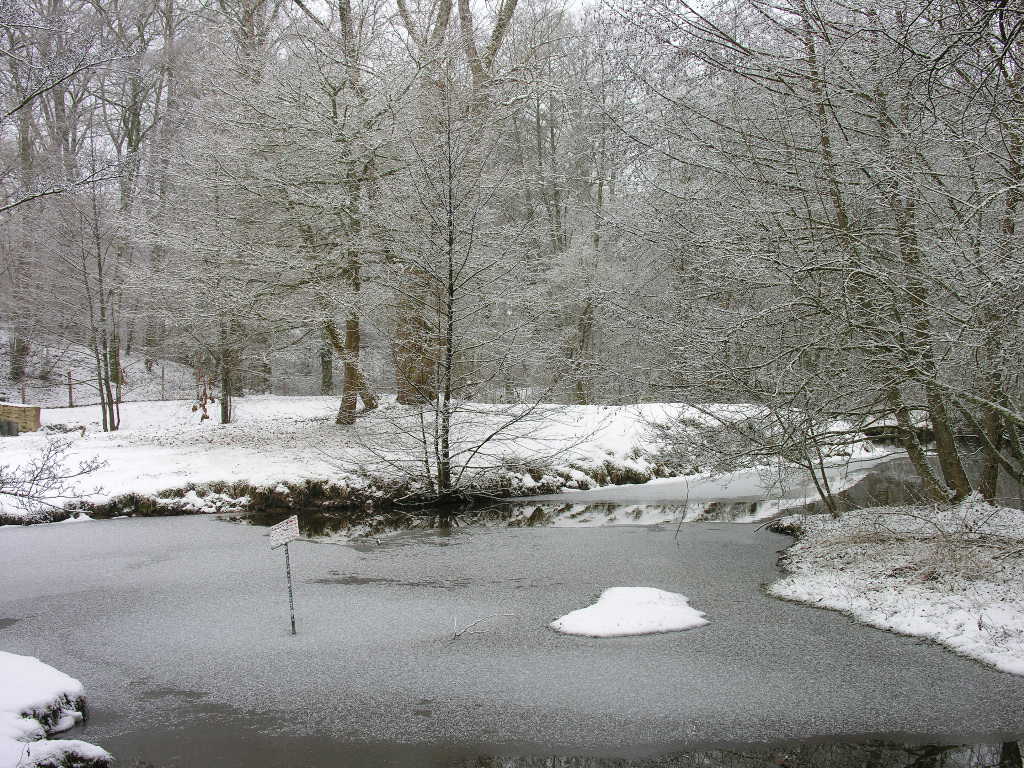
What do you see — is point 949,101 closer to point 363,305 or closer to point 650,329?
point 650,329

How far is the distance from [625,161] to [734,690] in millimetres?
5286

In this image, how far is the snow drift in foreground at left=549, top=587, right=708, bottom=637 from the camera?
6.03m

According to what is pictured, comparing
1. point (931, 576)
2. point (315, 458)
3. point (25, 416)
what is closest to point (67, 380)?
point (25, 416)

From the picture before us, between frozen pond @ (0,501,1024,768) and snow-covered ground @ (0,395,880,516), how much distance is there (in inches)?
129

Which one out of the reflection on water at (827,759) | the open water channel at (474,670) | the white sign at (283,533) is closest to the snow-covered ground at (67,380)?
the open water channel at (474,670)

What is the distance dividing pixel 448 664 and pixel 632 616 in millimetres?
1748

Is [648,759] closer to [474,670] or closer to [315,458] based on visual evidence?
[474,670]

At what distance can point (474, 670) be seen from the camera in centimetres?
527

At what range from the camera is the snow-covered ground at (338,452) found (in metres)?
11.6

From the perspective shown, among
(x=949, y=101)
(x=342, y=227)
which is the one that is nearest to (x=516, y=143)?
(x=342, y=227)

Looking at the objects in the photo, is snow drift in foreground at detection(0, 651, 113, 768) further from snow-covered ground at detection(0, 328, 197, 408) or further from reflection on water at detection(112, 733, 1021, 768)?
snow-covered ground at detection(0, 328, 197, 408)

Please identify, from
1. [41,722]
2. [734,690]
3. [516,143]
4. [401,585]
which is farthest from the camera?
[516,143]

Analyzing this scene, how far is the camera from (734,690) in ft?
16.0

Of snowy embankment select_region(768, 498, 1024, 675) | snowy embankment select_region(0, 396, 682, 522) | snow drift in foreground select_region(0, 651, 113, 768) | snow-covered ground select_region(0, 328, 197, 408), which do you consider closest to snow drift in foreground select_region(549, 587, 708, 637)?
snowy embankment select_region(768, 498, 1024, 675)
